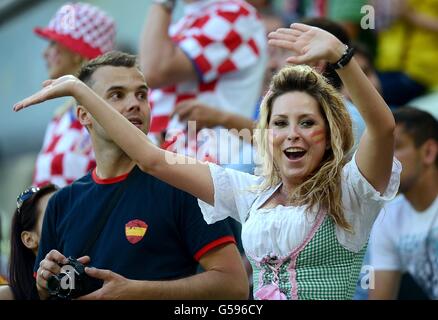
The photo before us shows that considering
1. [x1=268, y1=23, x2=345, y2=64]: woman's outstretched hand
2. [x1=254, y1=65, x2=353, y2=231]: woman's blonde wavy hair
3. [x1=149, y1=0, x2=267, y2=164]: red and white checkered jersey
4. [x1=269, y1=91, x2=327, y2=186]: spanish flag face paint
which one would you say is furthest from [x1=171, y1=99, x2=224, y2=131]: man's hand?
[x1=268, y1=23, x2=345, y2=64]: woman's outstretched hand

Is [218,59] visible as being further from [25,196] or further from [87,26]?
[25,196]

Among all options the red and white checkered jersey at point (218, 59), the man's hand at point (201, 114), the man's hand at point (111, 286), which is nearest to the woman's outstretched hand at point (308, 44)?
the man's hand at point (111, 286)

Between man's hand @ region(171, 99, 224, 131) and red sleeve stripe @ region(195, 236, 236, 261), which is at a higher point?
man's hand @ region(171, 99, 224, 131)

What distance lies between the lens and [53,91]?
3.73 metres

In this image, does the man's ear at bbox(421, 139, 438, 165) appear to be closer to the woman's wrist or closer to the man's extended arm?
the man's extended arm

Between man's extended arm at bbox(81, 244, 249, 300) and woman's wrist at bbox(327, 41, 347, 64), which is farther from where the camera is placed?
man's extended arm at bbox(81, 244, 249, 300)

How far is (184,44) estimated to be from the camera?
18.3 ft

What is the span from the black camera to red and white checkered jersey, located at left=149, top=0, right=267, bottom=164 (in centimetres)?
166

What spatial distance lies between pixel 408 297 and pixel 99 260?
2198 millimetres

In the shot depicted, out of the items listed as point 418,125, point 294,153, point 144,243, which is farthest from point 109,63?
point 418,125

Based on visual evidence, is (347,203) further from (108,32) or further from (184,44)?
(108,32)

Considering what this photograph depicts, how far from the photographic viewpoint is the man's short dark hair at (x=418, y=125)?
5453mm

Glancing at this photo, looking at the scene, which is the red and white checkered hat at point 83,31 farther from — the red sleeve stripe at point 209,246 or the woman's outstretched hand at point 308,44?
the woman's outstretched hand at point 308,44

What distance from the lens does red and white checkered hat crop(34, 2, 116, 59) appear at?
5.92m
